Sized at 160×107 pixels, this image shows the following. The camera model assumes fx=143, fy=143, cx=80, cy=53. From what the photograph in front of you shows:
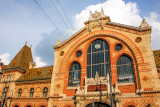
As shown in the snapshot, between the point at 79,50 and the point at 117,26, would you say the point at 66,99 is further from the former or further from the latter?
the point at 117,26

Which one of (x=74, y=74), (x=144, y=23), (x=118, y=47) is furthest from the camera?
(x=74, y=74)

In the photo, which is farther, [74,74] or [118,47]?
[74,74]

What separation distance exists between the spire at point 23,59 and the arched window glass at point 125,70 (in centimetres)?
2251

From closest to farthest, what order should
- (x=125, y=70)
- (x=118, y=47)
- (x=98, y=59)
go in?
(x=125, y=70), (x=118, y=47), (x=98, y=59)

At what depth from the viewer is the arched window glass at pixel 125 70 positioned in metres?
20.3

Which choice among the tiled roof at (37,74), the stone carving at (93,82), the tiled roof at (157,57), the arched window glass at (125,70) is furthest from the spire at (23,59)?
the tiled roof at (157,57)

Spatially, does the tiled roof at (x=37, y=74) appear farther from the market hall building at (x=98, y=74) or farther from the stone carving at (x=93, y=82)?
the stone carving at (x=93, y=82)

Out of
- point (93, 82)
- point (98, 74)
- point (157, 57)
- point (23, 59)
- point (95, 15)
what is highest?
point (95, 15)

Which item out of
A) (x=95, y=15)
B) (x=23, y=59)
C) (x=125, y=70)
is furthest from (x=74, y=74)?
(x=23, y=59)

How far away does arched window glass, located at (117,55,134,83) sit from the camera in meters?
20.3

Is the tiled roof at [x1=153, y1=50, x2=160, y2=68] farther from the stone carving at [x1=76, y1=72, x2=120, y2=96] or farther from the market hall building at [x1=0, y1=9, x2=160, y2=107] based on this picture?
the stone carving at [x1=76, y1=72, x2=120, y2=96]

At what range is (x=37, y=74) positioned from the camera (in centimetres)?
3012

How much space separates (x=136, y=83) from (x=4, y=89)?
26.7 metres

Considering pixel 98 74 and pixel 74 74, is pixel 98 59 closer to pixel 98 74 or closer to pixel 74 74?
pixel 98 74
